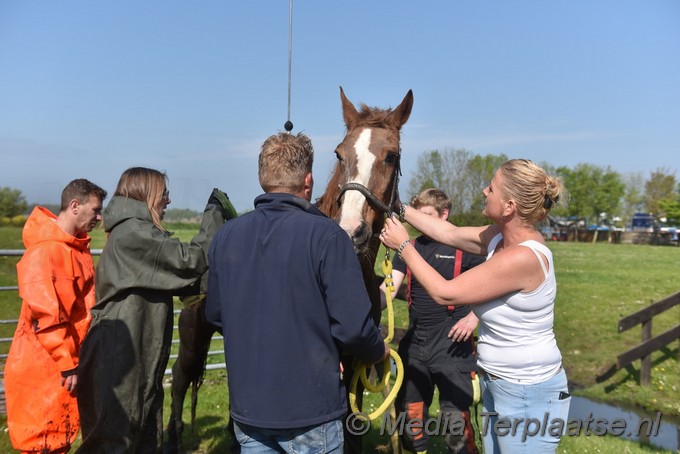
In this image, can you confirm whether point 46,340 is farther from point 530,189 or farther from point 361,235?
point 530,189

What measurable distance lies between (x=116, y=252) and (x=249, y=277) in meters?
1.25

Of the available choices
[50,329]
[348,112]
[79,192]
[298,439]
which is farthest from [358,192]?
[50,329]

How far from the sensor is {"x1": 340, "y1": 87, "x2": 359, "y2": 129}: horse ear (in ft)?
13.8

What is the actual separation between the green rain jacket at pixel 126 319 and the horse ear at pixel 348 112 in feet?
5.58

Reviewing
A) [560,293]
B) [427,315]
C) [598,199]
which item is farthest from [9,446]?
[598,199]

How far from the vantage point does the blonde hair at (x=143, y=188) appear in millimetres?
3211

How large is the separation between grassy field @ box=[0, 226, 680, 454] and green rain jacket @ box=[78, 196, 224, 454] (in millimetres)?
2069

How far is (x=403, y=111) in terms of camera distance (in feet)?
13.9

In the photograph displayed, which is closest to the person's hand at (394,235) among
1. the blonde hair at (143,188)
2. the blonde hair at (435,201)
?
the blonde hair at (143,188)

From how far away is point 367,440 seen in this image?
518 cm

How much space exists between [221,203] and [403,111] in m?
1.74

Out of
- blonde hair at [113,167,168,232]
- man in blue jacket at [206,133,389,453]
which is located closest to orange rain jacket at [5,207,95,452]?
blonde hair at [113,167,168,232]

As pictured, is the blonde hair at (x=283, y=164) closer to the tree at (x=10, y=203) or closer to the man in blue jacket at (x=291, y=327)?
the man in blue jacket at (x=291, y=327)

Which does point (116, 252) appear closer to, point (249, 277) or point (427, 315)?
point (249, 277)
